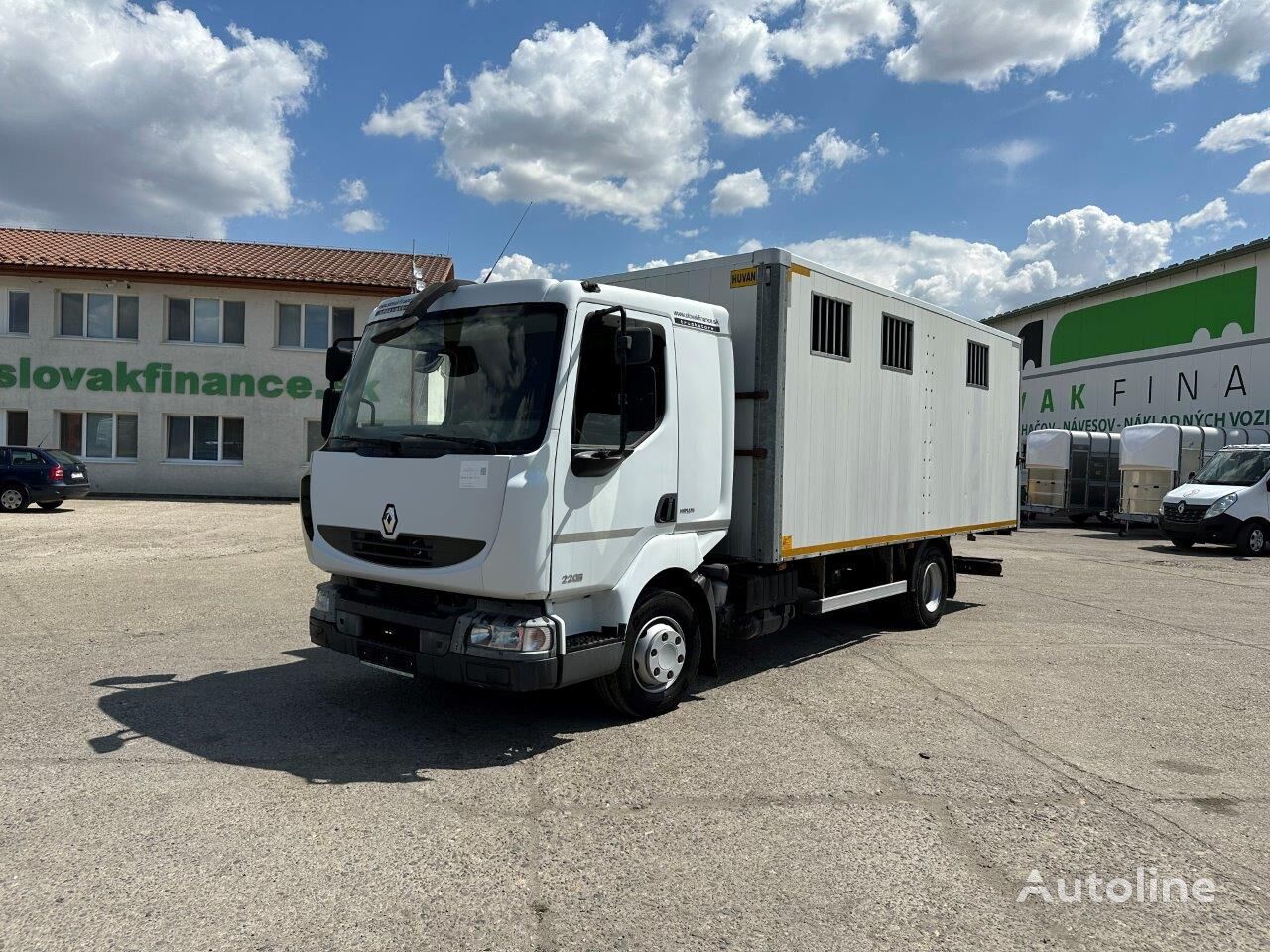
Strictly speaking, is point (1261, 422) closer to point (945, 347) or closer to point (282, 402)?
point (945, 347)

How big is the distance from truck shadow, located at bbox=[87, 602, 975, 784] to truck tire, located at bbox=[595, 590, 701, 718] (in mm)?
268

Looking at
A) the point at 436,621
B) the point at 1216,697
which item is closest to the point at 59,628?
the point at 436,621

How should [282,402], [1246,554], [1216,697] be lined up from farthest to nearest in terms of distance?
[282,402]
[1246,554]
[1216,697]

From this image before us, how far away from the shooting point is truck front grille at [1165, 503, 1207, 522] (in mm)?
18438

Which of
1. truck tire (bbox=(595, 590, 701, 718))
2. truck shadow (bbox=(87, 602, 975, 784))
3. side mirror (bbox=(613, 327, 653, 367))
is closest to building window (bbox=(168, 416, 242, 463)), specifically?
truck shadow (bbox=(87, 602, 975, 784))

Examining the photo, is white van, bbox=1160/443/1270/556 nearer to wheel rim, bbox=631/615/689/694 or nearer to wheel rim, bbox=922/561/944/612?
wheel rim, bbox=922/561/944/612

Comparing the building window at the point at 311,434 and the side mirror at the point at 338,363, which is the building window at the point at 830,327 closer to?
the side mirror at the point at 338,363

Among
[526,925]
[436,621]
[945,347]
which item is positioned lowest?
[526,925]

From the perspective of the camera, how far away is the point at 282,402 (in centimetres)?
2405

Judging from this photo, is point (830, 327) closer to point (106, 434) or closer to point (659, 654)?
point (659, 654)

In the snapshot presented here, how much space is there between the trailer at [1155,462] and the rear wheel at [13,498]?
26.7 meters

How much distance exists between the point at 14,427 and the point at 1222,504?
29.9 meters

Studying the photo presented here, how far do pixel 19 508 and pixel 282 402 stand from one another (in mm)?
6673

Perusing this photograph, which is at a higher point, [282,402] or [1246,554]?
[282,402]
